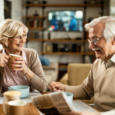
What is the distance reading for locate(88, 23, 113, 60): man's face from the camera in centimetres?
142

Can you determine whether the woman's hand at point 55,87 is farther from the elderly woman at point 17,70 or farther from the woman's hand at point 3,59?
the woman's hand at point 3,59

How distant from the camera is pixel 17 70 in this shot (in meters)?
1.83

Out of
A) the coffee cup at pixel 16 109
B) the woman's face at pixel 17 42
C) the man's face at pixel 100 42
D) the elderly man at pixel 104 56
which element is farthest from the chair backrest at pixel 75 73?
the coffee cup at pixel 16 109

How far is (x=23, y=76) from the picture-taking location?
1.83 metres

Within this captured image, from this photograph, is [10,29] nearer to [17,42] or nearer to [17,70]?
[17,42]

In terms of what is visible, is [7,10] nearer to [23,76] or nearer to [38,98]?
[23,76]

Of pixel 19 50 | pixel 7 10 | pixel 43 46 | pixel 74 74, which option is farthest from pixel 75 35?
pixel 19 50

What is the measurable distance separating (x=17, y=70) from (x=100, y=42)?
79cm

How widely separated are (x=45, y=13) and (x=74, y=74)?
4.79 metres

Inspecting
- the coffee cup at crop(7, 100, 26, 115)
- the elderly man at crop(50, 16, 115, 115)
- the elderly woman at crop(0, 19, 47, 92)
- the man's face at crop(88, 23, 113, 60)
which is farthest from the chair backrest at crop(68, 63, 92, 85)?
the coffee cup at crop(7, 100, 26, 115)

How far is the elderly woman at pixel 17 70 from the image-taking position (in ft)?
5.86

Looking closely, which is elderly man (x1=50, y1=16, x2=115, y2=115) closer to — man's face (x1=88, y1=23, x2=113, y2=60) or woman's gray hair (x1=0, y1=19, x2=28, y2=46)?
man's face (x1=88, y1=23, x2=113, y2=60)

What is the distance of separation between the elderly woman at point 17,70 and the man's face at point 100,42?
1.95ft

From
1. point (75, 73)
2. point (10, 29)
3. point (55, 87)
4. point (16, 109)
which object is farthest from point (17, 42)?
point (75, 73)
